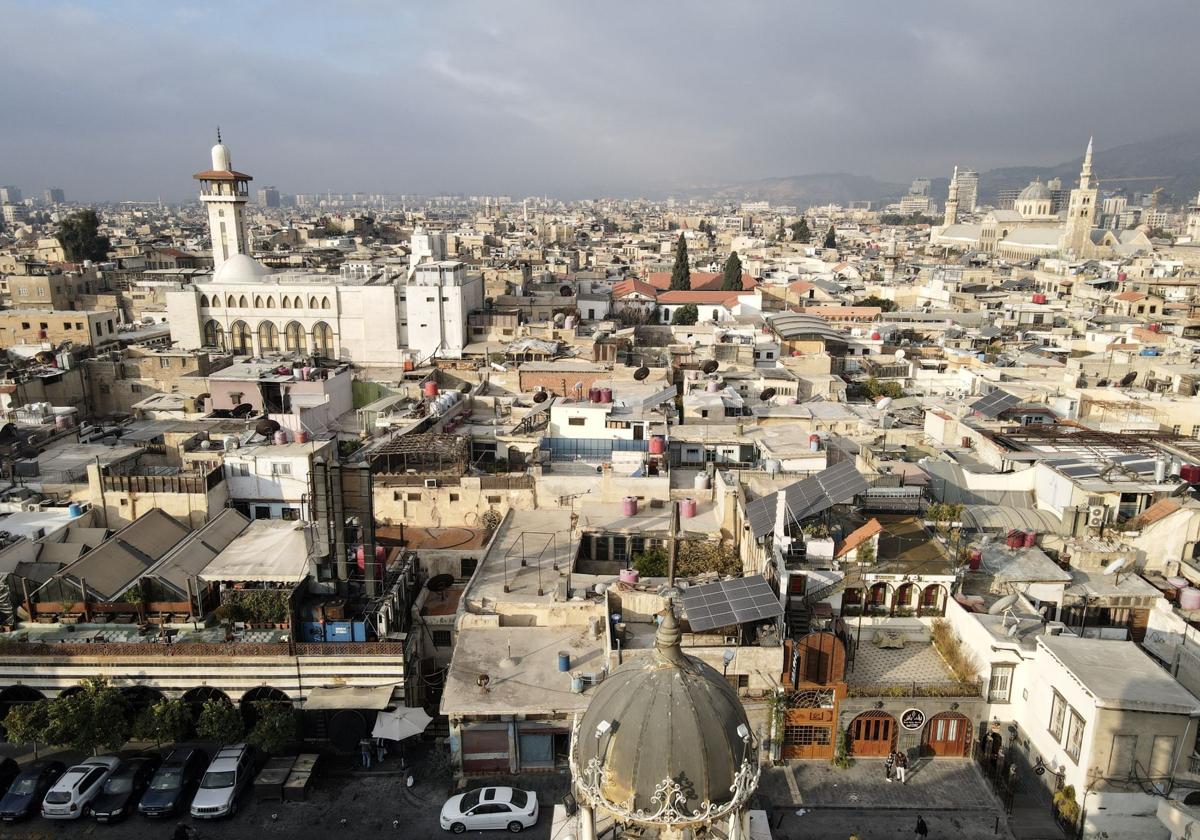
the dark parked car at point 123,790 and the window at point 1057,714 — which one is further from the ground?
the window at point 1057,714

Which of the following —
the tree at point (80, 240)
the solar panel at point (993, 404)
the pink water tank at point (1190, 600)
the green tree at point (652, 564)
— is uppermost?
the tree at point (80, 240)

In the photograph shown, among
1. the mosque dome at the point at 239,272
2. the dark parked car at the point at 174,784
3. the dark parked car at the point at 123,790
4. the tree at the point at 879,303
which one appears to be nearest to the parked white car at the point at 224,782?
the dark parked car at the point at 174,784

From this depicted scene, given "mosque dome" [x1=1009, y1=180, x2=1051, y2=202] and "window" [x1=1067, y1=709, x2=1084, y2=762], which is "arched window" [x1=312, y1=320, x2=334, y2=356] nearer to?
"window" [x1=1067, y1=709, x2=1084, y2=762]

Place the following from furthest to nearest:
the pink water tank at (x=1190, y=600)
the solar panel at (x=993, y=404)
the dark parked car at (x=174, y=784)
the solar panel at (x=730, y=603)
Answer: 1. the solar panel at (x=993, y=404)
2. the pink water tank at (x=1190, y=600)
3. the dark parked car at (x=174, y=784)
4. the solar panel at (x=730, y=603)

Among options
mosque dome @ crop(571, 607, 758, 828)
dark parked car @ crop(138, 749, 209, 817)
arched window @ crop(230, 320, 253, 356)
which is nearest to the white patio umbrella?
dark parked car @ crop(138, 749, 209, 817)

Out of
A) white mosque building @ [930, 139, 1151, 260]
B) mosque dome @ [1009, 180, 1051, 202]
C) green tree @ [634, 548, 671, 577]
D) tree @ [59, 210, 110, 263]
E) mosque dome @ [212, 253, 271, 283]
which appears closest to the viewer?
green tree @ [634, 548, 671, 577]

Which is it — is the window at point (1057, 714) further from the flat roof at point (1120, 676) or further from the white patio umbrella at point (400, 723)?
the white patio umbrella at point (400, 723)

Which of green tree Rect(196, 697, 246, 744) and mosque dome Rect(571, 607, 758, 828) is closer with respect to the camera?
mosque dome Rect(571, 607, 758, 828)
